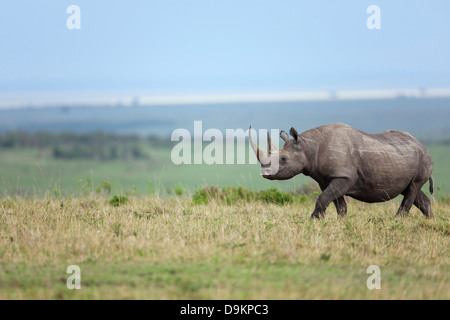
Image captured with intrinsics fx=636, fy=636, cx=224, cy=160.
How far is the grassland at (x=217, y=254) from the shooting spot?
7.23m

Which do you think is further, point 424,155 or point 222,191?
point 222,191

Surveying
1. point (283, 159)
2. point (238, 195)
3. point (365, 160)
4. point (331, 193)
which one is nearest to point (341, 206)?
point (331, 193)

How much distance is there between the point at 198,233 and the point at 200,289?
2.69 metres

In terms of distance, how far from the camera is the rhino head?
36.9 feet

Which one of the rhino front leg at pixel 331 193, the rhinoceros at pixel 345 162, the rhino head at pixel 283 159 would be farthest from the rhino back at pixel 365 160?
the rhino head at pixel 283 159

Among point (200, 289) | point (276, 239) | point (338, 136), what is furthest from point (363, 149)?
point (200, 289)

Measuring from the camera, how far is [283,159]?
11.4 meters

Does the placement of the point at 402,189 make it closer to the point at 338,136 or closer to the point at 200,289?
the point at 338,136

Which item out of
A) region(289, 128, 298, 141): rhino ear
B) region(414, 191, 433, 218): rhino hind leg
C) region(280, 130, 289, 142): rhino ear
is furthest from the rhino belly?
region(280, 130, 289, 142): rhino ear

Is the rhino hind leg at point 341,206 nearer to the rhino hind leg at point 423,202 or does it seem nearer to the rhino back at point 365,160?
the rhino back at point 365,160

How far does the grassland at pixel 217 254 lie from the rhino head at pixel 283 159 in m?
0.82

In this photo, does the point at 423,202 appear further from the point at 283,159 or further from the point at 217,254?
the point at 217,254

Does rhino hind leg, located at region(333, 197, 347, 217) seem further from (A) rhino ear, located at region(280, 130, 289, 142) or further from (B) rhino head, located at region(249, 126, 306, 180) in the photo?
(A) rhino ear, located at region(280, 130, 289, 142)

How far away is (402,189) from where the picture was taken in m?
12.2
